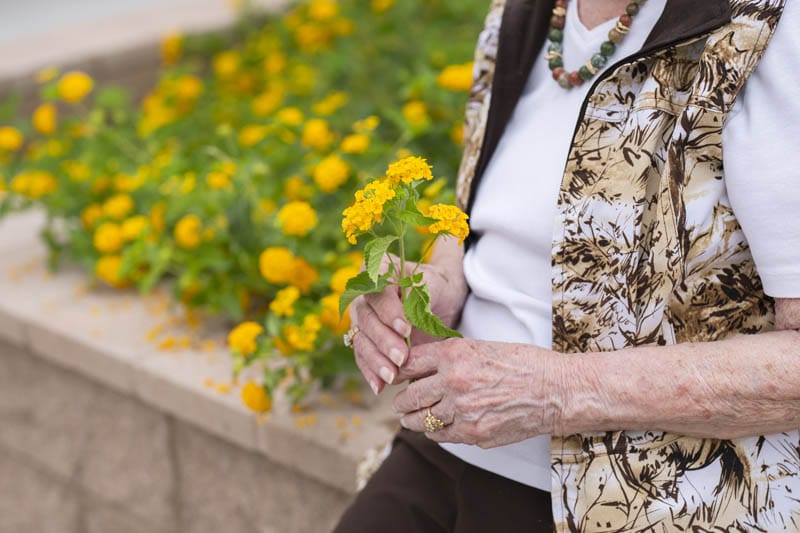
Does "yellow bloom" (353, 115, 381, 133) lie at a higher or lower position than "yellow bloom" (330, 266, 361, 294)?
higher

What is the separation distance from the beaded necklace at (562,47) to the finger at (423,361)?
43cm

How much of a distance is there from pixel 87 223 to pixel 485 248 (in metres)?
1.47

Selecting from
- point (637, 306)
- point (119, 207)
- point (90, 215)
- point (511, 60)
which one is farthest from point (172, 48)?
point (637, 306)

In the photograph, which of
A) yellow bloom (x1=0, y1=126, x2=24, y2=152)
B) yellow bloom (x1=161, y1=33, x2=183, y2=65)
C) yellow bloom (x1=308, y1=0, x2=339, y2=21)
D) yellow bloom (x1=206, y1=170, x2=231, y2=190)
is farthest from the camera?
yellow bloom (x1=161, y1=33, x2=183, y2=65)

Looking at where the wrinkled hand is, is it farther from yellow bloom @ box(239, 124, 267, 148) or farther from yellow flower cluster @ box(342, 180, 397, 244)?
yellow bloom @ box(239, 124, 267, 148)

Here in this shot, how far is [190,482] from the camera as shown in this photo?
206cm

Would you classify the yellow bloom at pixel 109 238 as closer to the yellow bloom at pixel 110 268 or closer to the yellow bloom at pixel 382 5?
the yellow bloom at pixel 110 268

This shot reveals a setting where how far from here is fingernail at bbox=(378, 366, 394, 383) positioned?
1232 mm

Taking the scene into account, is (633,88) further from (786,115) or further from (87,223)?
(87,223)

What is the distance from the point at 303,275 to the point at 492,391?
31.4 inches

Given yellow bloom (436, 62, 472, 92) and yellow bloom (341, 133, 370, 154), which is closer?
yellow bloom (341, 133, 370, 154)

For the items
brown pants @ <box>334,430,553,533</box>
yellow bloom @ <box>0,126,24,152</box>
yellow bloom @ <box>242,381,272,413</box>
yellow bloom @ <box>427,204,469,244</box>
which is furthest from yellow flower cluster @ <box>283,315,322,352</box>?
yellow bloom @ <box>0,126,24,152</box>

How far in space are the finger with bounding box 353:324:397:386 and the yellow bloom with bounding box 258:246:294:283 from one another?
51cm

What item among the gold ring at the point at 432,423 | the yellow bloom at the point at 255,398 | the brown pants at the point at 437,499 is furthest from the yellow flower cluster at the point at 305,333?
the gold ring at the point at 432,423
